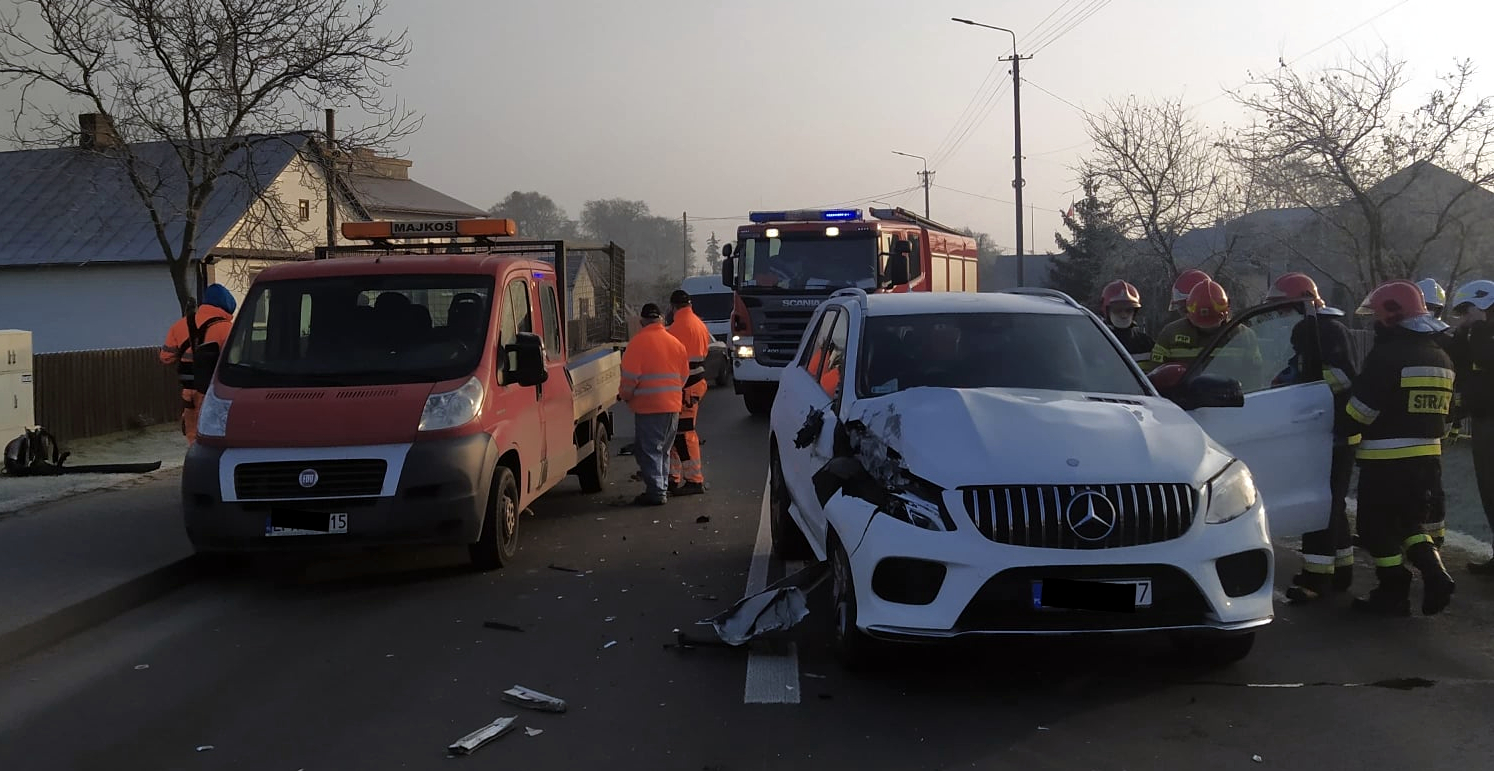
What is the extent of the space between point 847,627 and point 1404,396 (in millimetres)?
3230

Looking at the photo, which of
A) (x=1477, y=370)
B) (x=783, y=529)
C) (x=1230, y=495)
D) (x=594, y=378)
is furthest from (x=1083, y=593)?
(x=594, y=378)

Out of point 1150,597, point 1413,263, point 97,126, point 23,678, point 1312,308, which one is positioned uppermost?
point 97,126

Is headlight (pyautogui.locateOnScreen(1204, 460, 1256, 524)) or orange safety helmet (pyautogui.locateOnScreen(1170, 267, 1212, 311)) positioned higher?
orange safety helmet (pyautogui.locateOnScreen(1170, 267, 1212, 311))

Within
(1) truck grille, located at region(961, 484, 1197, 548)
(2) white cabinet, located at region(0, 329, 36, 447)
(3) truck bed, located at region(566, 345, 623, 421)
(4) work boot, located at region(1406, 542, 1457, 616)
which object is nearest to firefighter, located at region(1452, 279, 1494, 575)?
(4) work boot, located at region(1406, 542, 1457, 616)

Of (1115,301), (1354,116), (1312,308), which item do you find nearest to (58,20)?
(1115,301)

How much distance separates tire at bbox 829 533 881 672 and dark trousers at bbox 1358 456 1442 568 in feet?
9.70

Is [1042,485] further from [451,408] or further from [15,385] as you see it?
[15,385]

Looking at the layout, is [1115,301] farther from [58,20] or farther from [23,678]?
[58,20]

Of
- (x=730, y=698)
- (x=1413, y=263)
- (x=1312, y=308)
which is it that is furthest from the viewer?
(x=1413, y=263)

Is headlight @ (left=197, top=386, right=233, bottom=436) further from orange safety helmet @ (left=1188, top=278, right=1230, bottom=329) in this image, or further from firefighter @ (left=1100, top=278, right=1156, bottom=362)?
orange safety helmet @ (left=1188, top=278, right=1230, bottom=329)

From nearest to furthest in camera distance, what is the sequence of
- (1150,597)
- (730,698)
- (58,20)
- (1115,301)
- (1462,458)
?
(1150,597), (730,698), (1115,301), (1462,458), (58,20)

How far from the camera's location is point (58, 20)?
13977 millimetres

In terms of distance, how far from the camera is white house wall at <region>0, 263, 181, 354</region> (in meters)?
31.2

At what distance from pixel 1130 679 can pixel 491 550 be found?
13.1 feet
